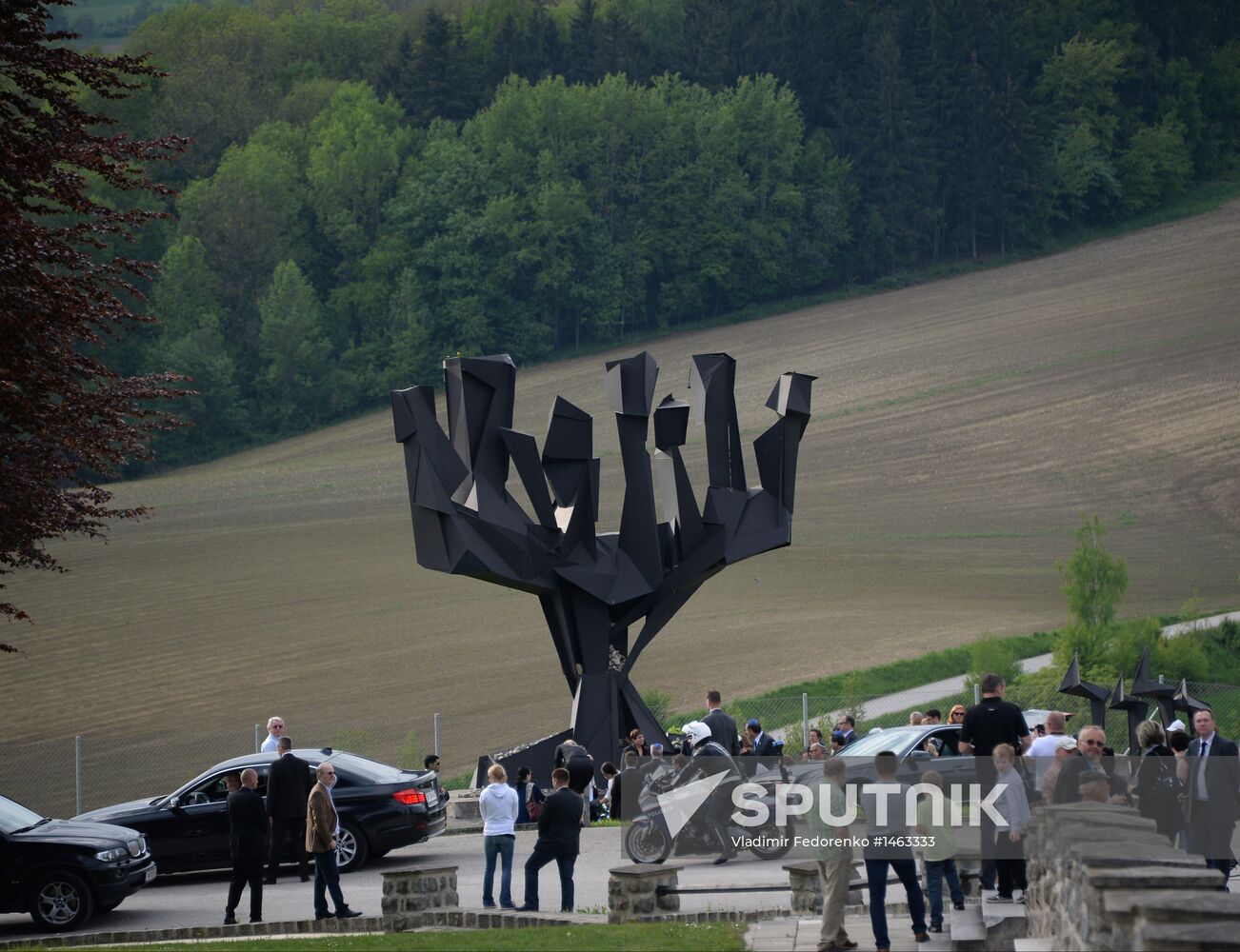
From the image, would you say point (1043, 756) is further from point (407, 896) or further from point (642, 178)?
point (642, 178)

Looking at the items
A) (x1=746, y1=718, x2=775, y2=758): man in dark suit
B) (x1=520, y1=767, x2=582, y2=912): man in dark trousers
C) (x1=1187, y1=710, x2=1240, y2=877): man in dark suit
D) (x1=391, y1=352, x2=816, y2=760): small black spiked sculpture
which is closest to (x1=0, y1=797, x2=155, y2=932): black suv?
(x1=520, y1=767, x2=582, y2=912): man in dark trousers

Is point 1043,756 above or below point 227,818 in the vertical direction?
above

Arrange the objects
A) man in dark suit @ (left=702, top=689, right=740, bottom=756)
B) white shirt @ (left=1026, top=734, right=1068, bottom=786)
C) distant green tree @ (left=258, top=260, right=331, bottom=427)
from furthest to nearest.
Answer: distant green tree @ (left=258, top=260, right=331, bottom=427) → man in dark suit @ (left=702, top=689, right=740, bottom=756) → white shirt @ (left=1026, top=734, right=1068, bottom=786)

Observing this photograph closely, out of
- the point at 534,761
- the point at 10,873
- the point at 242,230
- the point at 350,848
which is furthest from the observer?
the point at 242,230

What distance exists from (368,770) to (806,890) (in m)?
6.15

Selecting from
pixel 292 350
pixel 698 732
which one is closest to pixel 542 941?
pixel 698 732

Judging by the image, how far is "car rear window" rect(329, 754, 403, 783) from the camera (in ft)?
58.2

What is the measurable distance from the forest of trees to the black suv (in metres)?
65.5

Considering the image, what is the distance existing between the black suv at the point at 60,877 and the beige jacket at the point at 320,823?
2.31 m

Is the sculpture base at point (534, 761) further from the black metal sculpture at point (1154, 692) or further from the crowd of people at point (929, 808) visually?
the black metal sculpture at point (1154, 692)

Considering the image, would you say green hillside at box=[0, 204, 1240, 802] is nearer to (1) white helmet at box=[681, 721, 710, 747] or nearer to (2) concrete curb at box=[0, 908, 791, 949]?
(1) white helmet at box=[681, 721, 710, 747]

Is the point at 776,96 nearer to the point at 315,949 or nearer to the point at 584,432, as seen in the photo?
the point at 584,432

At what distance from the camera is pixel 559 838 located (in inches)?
552

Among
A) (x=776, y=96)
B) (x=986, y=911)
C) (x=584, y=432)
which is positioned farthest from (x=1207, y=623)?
(x=776, y=96)
